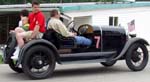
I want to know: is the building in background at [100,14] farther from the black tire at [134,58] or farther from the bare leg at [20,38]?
the bare leg at [20,38]

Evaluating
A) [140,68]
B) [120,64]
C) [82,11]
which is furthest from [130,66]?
[82,11]

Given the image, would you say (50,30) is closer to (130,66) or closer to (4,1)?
(130,66)

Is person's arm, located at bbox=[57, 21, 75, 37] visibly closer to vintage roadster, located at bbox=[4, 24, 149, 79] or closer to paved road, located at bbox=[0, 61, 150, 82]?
vintage roadster, located at bbox=[4, 24, 149, 79]

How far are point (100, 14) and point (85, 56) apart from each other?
25.8 metres

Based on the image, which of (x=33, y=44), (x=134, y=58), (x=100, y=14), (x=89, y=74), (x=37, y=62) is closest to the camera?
(x=33, y=44)

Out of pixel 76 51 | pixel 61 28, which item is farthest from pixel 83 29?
pixel 61 28

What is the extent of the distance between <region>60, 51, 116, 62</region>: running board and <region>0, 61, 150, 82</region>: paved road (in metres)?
0.42

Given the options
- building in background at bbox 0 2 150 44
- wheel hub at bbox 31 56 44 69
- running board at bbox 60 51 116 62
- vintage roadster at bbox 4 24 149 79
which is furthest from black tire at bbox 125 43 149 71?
building in background at bbox 0 2 150 44

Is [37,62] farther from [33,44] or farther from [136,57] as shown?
[136,57]

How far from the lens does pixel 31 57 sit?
1131 cm

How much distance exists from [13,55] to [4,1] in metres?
32.5

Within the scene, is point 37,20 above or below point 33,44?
above

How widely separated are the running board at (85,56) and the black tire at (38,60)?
36 centimetres

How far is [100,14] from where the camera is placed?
37.7 meters
